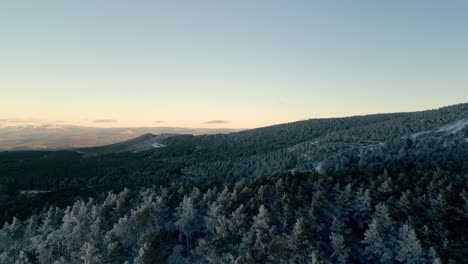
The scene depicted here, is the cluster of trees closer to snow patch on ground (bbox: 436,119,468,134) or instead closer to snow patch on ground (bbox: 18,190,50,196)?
snow patch on ground (bbox: 18,190,50,196)

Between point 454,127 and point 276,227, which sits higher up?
point 454,127

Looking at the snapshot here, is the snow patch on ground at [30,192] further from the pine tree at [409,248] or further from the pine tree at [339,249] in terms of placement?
the pine tree at [409,248]

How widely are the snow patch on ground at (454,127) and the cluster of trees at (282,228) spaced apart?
286 ft

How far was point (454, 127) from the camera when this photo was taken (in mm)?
185625

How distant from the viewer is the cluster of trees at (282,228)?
74125 millimetres

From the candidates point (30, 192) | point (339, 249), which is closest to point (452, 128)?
point (339, 249)

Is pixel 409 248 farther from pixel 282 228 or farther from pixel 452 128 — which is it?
pixel 452 128

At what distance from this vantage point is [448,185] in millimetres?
92625

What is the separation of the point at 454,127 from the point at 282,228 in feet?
467

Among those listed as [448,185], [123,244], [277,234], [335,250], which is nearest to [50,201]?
[123,244]

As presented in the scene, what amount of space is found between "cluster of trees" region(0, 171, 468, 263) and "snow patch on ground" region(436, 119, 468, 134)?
87.3 metres

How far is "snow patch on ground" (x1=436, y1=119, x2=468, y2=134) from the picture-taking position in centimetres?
17998

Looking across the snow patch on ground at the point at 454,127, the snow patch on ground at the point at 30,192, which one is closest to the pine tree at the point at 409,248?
the snow patch on ground at the point at 454,127

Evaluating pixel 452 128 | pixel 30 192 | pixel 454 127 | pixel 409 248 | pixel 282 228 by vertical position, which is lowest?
pixel 30 192
